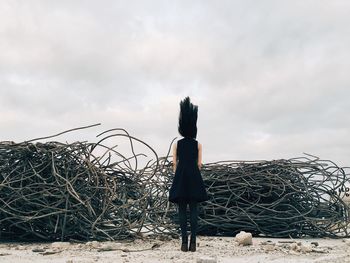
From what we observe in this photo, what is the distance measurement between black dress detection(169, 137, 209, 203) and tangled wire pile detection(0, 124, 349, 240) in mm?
1120

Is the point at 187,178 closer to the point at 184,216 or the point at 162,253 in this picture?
the point at 184,216

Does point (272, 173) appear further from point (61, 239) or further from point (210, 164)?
point (61, 239)

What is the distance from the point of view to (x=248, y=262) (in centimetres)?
408

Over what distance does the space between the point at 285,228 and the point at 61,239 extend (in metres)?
2.87

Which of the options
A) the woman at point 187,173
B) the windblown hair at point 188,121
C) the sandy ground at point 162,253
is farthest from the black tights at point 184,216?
the windblown hair at point 188,121

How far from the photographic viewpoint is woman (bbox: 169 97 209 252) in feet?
16.0

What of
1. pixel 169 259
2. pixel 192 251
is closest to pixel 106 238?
pixel 192 251

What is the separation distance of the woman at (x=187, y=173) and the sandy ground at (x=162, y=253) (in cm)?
30

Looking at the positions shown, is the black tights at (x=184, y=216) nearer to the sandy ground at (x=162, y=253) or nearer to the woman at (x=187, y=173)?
the woman at (x=187, y=173)

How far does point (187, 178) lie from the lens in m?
4.91

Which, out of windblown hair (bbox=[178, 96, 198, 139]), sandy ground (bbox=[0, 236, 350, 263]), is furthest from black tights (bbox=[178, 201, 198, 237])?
windblown hair (bbox=[178, 96, 198, 139])

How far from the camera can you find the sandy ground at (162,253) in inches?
166

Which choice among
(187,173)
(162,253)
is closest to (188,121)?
(187,173)

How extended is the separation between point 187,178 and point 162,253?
2.46 ft
